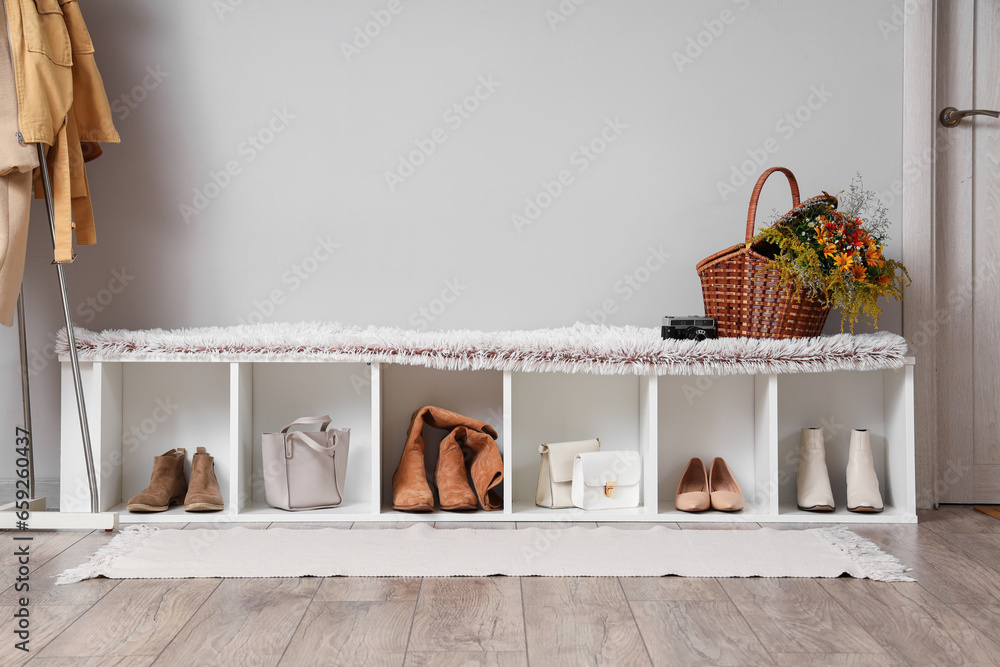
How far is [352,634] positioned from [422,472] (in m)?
0.79

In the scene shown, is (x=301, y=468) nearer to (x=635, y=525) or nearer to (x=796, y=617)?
(x=635, y=525)

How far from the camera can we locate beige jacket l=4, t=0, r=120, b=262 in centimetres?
161

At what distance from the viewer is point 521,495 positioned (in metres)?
2.05

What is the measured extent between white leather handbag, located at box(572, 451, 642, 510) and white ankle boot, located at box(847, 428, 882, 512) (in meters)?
0.55

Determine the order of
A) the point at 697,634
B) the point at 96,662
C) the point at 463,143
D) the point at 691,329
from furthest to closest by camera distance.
A: the point at 463,143 → the point at 691,329 → the point at 697,634 → the point at 96,662

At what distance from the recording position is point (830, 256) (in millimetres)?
1715

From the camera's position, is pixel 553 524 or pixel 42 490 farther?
pixel 42 490

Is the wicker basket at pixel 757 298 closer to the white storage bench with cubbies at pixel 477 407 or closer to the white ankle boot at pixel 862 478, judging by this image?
the white storage bench with cubbies at pixel 477 407

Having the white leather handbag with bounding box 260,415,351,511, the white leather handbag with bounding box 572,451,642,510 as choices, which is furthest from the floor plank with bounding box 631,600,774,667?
the white leather handbag with bounding box 260,415,351,511

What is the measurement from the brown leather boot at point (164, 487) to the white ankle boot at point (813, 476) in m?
1.67

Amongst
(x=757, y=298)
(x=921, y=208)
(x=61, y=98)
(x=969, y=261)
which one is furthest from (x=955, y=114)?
(x=61, y=98)

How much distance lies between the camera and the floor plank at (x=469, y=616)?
1.09 metres

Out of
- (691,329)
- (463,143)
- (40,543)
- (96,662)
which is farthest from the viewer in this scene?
(463,143)

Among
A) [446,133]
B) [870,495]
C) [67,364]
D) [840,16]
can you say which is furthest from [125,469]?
[840,16]
